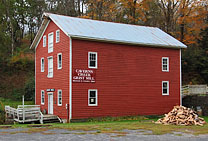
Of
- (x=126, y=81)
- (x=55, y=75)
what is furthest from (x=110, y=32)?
(x=55, y=75)

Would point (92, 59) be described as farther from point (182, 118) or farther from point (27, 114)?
point (182, 118)

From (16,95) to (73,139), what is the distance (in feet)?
94.2

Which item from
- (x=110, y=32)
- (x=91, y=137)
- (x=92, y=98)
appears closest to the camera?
(x=91, y=137)

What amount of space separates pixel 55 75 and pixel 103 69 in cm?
433

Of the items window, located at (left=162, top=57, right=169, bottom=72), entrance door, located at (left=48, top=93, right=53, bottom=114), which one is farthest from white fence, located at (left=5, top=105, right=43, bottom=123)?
window, located at (left=162, top=57, right=169, bottom=72)

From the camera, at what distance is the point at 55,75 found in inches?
1128

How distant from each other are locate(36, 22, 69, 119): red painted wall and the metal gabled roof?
0.84 metres

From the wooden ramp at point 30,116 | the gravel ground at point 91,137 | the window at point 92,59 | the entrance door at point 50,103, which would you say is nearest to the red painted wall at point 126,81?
the window at point 92,59

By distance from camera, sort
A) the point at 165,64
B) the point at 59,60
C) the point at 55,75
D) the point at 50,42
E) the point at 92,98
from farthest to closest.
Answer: the point at 165,64
the point at 50,42
the point at 55,75
the point at 59,60
the point at 92,98

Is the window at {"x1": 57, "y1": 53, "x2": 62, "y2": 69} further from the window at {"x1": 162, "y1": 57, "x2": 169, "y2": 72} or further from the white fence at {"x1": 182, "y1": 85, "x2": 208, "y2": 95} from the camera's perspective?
the white fence at {"x1": 182, "y1": 85, "x2": 208, "y2": 95}

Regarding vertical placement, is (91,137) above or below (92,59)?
below

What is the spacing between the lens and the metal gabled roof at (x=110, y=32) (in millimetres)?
27267

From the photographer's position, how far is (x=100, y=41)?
90.6 ft

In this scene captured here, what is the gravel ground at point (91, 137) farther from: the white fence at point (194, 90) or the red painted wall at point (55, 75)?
the white fence at point (194, 90)
